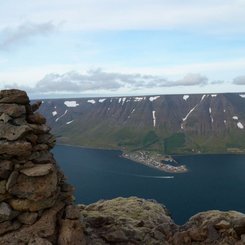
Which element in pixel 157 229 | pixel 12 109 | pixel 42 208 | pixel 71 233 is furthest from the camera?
pixel 157 229

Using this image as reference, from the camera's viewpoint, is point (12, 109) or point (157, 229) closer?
point (12, 109)

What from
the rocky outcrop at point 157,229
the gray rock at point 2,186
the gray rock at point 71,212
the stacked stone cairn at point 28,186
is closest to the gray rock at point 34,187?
the stacked stone cairn at point 28,186

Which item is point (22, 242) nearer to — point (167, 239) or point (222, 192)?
point (167, 239)

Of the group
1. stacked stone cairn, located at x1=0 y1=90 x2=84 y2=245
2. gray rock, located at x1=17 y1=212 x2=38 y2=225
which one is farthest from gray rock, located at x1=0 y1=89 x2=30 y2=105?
gray rock, located at x1=17 y1=212 x2=38 y2=225

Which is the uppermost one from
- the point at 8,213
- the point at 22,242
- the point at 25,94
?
the point at 25,94

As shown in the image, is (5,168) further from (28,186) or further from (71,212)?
(71,212)

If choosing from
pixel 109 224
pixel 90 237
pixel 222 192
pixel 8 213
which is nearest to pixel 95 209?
pixel 109 224

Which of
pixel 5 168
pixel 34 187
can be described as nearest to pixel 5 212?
pixel 34 187
